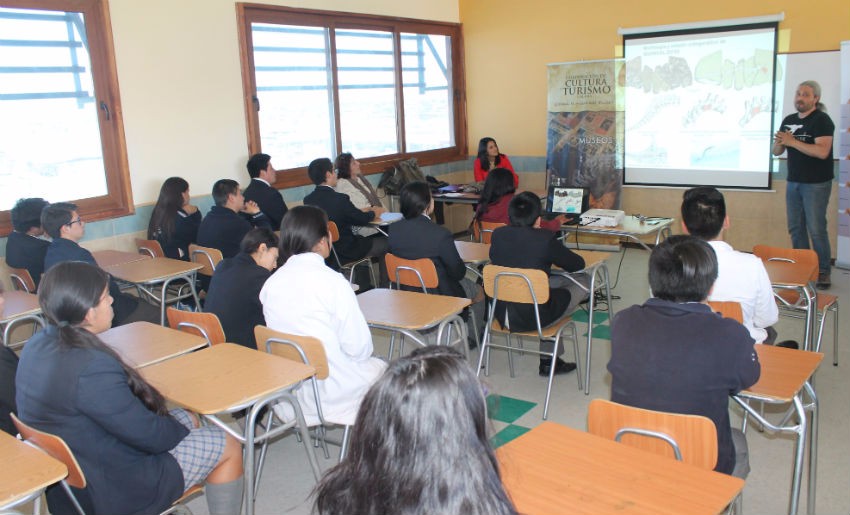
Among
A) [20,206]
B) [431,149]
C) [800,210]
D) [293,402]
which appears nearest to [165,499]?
[293,402]

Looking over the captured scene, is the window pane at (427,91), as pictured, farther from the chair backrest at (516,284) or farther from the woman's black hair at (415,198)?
the chair backrest at (516,284)

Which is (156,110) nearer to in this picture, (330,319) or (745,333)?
(330,319)

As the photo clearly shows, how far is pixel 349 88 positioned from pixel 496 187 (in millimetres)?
2726

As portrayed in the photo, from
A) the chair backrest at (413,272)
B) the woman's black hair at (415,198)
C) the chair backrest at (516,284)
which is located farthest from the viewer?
the woman's black hair at (415,198)

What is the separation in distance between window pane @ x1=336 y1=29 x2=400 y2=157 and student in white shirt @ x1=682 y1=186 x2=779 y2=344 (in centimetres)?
463

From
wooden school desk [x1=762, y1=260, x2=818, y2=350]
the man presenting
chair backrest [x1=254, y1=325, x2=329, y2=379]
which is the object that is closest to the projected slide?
the man presenting

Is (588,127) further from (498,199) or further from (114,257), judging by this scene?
(114,257)

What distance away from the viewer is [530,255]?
154 inches

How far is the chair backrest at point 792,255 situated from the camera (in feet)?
12.4

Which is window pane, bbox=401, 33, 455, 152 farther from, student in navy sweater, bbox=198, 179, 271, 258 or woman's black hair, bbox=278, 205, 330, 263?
woman's black hair, bbox=278, 205, 330, 263

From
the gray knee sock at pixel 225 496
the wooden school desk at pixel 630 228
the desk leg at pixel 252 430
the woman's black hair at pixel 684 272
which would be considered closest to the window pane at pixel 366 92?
the wooden school desk at pixel 630 228

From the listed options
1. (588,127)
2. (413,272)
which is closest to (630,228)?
Result: (413,272)

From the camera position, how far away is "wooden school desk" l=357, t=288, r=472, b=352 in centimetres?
319

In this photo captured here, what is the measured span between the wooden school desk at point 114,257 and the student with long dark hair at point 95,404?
2.63 meters
